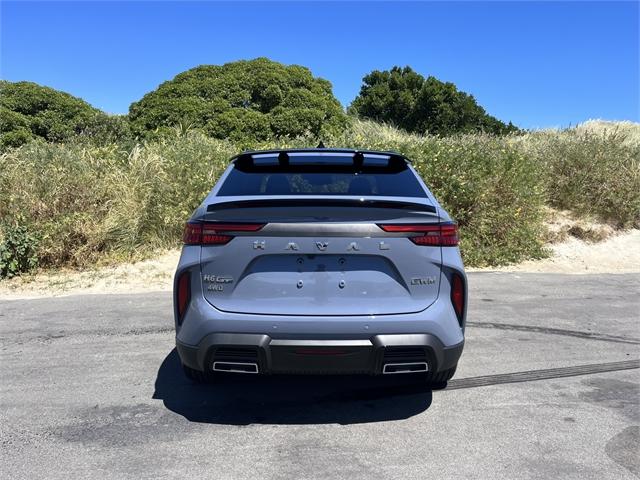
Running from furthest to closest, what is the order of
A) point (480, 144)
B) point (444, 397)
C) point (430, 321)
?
point (480, 144) < point (444, 397) < point (430, 321)

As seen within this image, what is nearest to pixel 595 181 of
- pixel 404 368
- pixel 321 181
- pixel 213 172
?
pixel 213 172

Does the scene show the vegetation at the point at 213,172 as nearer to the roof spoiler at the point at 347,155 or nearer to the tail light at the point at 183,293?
the roof spoiler at the point at 347,155

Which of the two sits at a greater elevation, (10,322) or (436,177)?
(436,177)

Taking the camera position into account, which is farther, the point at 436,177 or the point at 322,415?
the point at 436,177

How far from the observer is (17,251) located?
7887 mm

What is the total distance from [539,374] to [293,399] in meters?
2.07

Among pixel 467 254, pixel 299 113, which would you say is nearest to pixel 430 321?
pixel 467 254

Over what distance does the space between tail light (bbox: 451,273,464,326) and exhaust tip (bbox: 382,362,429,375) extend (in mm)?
387

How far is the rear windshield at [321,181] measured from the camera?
11.7ft

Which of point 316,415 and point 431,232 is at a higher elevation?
point 431,232

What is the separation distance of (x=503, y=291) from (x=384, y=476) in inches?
205

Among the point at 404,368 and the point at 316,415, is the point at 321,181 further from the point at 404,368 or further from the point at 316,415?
the point at 316,415

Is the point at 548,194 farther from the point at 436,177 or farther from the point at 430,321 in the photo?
the point at 430,321

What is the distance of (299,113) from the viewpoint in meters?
15.3
